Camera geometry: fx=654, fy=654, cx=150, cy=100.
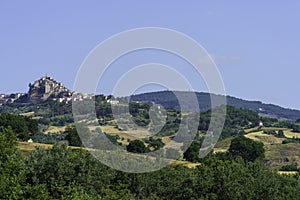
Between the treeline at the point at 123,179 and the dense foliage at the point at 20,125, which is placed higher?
the dense foliage at the point at 20,125

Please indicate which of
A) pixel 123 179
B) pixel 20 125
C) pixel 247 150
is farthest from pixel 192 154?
pixel 123 179

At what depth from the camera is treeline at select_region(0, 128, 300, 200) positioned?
60.9 meters

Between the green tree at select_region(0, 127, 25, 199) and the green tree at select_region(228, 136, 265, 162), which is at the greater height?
the green tree at select_region(228, 136, 265, 162)

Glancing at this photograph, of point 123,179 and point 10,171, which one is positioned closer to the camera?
point 10,171

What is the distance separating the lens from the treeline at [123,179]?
200ft

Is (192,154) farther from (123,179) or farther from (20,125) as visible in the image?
(123,179)

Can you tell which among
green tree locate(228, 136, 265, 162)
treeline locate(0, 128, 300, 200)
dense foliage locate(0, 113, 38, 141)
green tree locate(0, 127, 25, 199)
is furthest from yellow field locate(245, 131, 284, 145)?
green tree locate(0, 127, 25, 199)

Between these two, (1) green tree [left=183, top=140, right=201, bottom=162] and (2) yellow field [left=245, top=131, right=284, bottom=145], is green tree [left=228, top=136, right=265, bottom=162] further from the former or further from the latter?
(2) yellow field [left=245, top=131, right=284, bottom=145]

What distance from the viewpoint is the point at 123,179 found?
68500mm

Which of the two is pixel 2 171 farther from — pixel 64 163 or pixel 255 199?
pixel 255 199

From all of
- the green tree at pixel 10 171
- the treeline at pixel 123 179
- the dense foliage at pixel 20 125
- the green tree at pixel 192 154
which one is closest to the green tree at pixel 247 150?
the green tree at pixel 192 154

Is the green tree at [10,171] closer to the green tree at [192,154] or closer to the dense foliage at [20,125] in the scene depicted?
the green tree at [192,154]

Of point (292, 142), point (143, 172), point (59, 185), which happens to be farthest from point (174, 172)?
point (292, 142)

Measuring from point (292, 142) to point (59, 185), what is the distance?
13559cm
